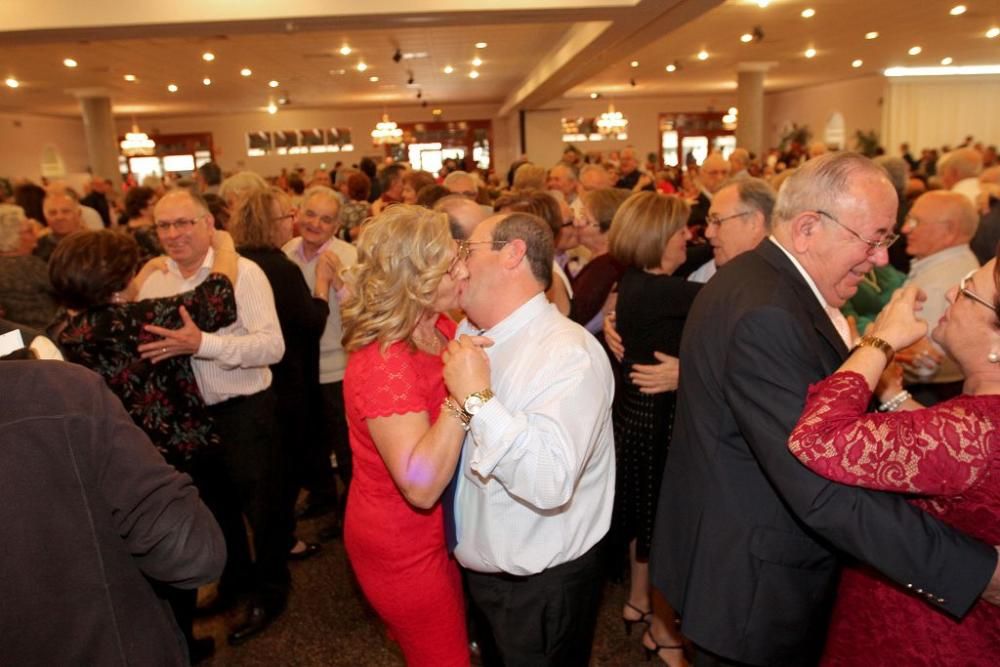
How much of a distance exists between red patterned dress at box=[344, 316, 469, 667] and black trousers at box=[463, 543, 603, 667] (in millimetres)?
108

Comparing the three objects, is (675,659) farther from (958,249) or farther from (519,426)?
(958,249)

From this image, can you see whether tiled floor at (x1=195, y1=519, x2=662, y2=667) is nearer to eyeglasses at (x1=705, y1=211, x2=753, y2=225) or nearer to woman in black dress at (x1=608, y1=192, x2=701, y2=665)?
woman in black dress at (x1=608, y1=192, x2=701, y2=665)

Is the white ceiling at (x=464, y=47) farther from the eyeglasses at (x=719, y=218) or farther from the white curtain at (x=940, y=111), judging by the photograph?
the eyeglasses at (x=719, y=218)

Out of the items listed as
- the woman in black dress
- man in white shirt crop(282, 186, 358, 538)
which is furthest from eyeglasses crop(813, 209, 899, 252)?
man in white shirt crop(282, 186, 358, 538)

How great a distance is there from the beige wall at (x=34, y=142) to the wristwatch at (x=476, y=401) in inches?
853

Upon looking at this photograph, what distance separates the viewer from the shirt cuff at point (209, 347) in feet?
7.72

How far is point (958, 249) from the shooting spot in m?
3.10

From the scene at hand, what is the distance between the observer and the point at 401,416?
1525 millimetres

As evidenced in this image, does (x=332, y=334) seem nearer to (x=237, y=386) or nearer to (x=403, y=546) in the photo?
(x=237, y=386)

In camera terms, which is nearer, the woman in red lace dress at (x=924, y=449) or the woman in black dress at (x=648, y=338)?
the woman in red lace dress at (x=924, y=449)

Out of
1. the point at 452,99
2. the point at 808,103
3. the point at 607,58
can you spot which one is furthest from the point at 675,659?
the point at 808,103

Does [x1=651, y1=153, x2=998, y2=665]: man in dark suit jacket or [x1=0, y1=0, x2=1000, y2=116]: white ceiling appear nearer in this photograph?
[x1=651, y1=153, x2=998, y2=665]: man in dark suit jacket

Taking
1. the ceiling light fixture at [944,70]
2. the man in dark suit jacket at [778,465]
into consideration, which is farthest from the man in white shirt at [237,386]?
the ceiling light fixture at [944,70]

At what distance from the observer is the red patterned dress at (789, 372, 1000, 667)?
1.19 metres
